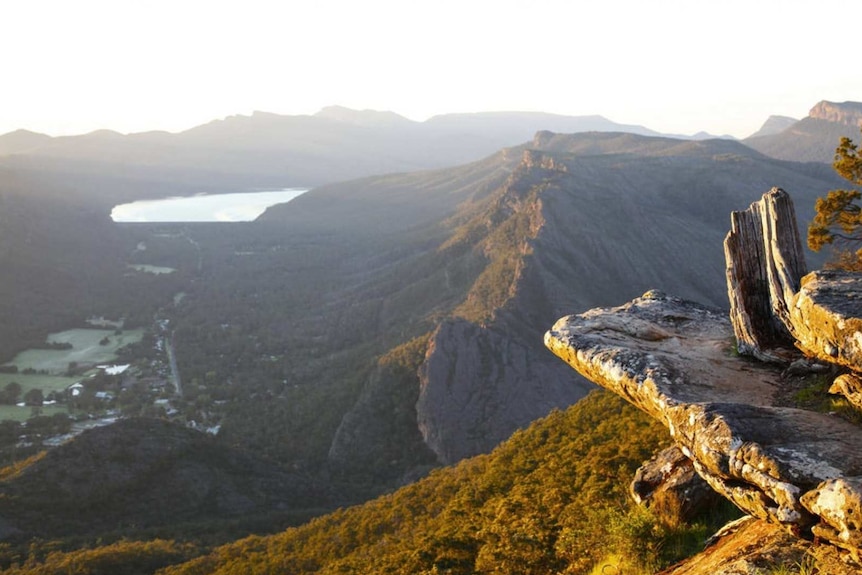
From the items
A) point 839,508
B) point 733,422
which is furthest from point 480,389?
point 839,508

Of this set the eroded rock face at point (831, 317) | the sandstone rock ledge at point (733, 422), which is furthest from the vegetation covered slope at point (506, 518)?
the eroded rock face at point (831, 317)

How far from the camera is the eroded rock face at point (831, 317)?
7.25 m

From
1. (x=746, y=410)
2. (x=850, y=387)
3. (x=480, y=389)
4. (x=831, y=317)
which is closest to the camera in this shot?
(x=746, y=410)

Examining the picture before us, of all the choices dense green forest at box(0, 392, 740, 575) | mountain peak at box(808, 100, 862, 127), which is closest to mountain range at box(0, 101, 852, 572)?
dense green forest at box(0, 392, 740, 575)

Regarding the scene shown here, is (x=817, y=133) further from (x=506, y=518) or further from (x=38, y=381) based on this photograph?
(x=38, y=381)

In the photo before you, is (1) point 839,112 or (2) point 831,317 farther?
(1) point 839,112

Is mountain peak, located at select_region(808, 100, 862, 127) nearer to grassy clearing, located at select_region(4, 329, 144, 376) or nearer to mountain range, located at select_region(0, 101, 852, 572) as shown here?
mountain range, located at select_region(0, 101, 852, 572)

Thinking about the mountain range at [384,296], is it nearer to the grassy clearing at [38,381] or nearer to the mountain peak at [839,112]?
the grassy clearing at [38,381]

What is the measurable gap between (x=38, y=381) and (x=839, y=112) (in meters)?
189

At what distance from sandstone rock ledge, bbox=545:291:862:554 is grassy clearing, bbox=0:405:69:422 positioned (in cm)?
6283

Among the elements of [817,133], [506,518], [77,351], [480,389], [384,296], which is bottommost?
[77,351]

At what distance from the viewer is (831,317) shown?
749 cm

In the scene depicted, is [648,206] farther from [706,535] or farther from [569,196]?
[706,535]

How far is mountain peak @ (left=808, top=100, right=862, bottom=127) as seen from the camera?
5955 inches
